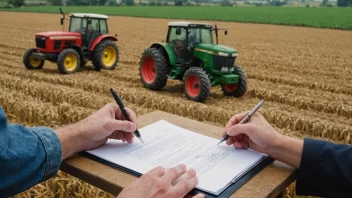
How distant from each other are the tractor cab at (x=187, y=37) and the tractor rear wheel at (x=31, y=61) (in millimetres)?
5243

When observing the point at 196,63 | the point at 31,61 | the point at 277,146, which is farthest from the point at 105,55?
the point at 277,146

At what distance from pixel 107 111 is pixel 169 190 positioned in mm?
713

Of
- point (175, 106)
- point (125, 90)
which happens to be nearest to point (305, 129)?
point (175, 106)

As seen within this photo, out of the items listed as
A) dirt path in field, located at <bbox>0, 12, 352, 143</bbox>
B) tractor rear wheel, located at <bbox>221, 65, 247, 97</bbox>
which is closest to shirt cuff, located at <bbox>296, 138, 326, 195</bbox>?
dirt path in field, located at <bbox>0, 12, 352, 143</bbox>

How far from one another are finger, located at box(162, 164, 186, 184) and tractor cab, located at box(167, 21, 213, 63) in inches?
298

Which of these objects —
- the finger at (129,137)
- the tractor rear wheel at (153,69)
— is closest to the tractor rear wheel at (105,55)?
the tractor rear wheel at (153,69)

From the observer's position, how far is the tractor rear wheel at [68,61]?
1145 cm

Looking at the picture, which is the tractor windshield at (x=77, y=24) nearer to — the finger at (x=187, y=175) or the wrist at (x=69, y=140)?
the wrist at (x=69, y=140)

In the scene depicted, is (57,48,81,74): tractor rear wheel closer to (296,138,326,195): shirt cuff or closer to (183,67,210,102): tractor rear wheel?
(183,67,210,102): tractor rear wheel

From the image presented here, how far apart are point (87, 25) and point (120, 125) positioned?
36.3 ft

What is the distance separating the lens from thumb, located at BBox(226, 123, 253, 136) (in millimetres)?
2052

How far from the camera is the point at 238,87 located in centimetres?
934

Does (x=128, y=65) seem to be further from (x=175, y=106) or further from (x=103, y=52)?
(x=175, y=106)

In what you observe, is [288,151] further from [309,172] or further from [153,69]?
[153,69]
